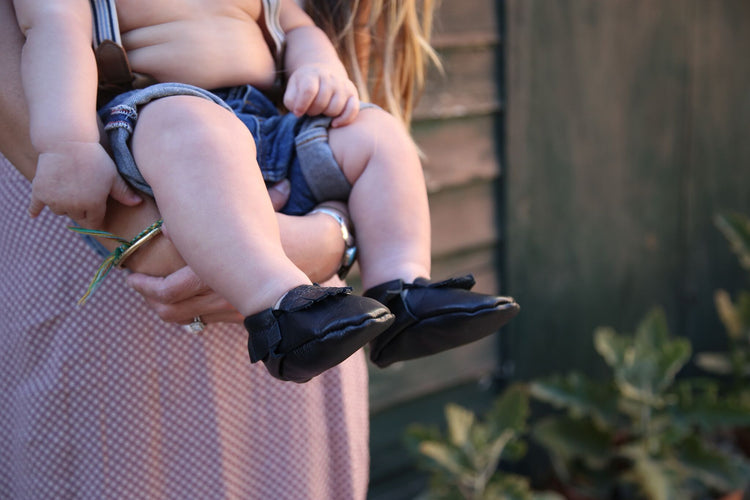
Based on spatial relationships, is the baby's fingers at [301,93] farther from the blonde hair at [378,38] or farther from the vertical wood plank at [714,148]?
the vertical wood plank at [714,148]

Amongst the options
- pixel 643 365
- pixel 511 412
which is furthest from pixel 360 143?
pixel 643 365

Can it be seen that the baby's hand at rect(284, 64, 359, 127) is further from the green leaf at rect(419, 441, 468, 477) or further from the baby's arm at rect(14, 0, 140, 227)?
the green leaf at rect(419, 441, 468, 477)

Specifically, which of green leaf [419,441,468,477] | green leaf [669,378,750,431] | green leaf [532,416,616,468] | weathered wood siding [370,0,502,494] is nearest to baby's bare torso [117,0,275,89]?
weathered wood siding [370,0,502,494]

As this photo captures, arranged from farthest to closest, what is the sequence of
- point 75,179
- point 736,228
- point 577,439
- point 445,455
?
point 736,228
point 577,439
point 445,455
point 75,179

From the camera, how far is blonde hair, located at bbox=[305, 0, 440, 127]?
1.33m

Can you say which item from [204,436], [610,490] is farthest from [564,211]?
[204,436]

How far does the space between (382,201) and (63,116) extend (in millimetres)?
442

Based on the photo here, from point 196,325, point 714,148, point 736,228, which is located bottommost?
point 736,228

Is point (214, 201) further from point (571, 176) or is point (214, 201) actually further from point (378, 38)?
point (571, 176)

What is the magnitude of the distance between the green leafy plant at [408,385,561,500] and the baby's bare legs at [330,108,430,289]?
1.24 m

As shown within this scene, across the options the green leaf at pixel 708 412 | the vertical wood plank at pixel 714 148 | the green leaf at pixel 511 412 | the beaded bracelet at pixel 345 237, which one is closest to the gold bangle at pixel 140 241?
the beaded bracelet at pixel 345 237

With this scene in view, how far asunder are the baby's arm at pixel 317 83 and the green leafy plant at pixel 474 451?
135cm

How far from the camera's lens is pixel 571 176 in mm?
2787

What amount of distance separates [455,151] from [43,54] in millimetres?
1634
